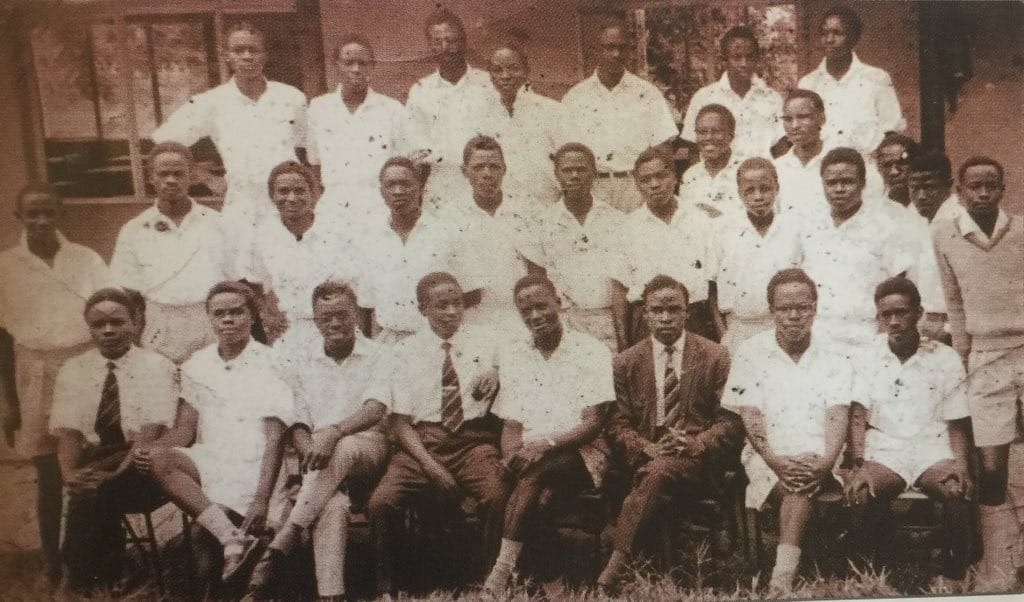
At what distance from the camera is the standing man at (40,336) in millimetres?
3215

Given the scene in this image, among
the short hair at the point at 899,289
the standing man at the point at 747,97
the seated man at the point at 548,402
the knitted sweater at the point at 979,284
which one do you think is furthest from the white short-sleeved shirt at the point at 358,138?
the knitted sweater at the point at 979,284

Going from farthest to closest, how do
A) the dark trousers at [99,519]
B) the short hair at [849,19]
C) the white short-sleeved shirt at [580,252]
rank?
1. the short hair at [849,19]
2. the white short-sleeved shirt at [580,252]
3. the dark trousers at [99,519]

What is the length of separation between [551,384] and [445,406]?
1.25 feet

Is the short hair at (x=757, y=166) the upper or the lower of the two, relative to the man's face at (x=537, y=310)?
upper

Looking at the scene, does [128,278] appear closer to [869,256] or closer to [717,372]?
[717,372]

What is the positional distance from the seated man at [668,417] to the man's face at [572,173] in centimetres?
43

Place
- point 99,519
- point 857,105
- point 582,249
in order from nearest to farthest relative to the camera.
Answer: point 99,519, point 582,249, point 857,105

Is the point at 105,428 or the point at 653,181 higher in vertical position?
the point at 653,181

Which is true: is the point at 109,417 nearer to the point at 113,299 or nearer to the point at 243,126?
the point at 113,299

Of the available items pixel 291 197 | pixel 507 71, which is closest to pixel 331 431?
pixel 291 197

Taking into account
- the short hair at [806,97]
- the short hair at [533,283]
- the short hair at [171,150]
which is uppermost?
the short hair at [806,97]

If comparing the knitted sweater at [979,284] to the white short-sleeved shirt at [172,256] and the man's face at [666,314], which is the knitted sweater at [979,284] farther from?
the white short-sleeved shirt at [172,256]

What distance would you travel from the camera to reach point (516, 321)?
3.31 m

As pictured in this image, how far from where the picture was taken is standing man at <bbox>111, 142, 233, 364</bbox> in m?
3.23
